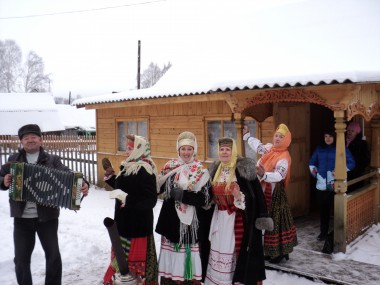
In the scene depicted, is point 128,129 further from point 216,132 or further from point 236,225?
point 236,225

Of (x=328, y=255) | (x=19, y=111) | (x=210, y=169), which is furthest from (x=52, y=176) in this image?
(x=19, y=111)

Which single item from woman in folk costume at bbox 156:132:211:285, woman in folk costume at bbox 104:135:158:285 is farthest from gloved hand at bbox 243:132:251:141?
woman in folk costume at bbox 104:135:158:285

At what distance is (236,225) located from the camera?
3.70 meters

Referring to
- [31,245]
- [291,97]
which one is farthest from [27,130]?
[291,97]

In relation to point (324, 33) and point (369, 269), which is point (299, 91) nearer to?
point (369, 269)

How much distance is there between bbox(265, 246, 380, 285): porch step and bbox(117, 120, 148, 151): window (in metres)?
6.49

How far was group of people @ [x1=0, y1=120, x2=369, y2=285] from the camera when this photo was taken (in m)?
3.58

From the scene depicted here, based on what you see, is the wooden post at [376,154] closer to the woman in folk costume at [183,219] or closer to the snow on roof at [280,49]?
the snow on roof at [280,49]

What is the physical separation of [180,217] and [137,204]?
0.45 meters

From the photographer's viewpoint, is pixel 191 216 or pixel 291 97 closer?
pixel 191 216

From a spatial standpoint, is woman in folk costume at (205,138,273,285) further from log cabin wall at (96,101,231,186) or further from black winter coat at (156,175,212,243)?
log cabin wall at (96,101,231,186)

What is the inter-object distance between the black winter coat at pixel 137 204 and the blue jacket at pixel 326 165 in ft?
10.5

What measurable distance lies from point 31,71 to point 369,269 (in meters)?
60.3

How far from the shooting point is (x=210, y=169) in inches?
153
